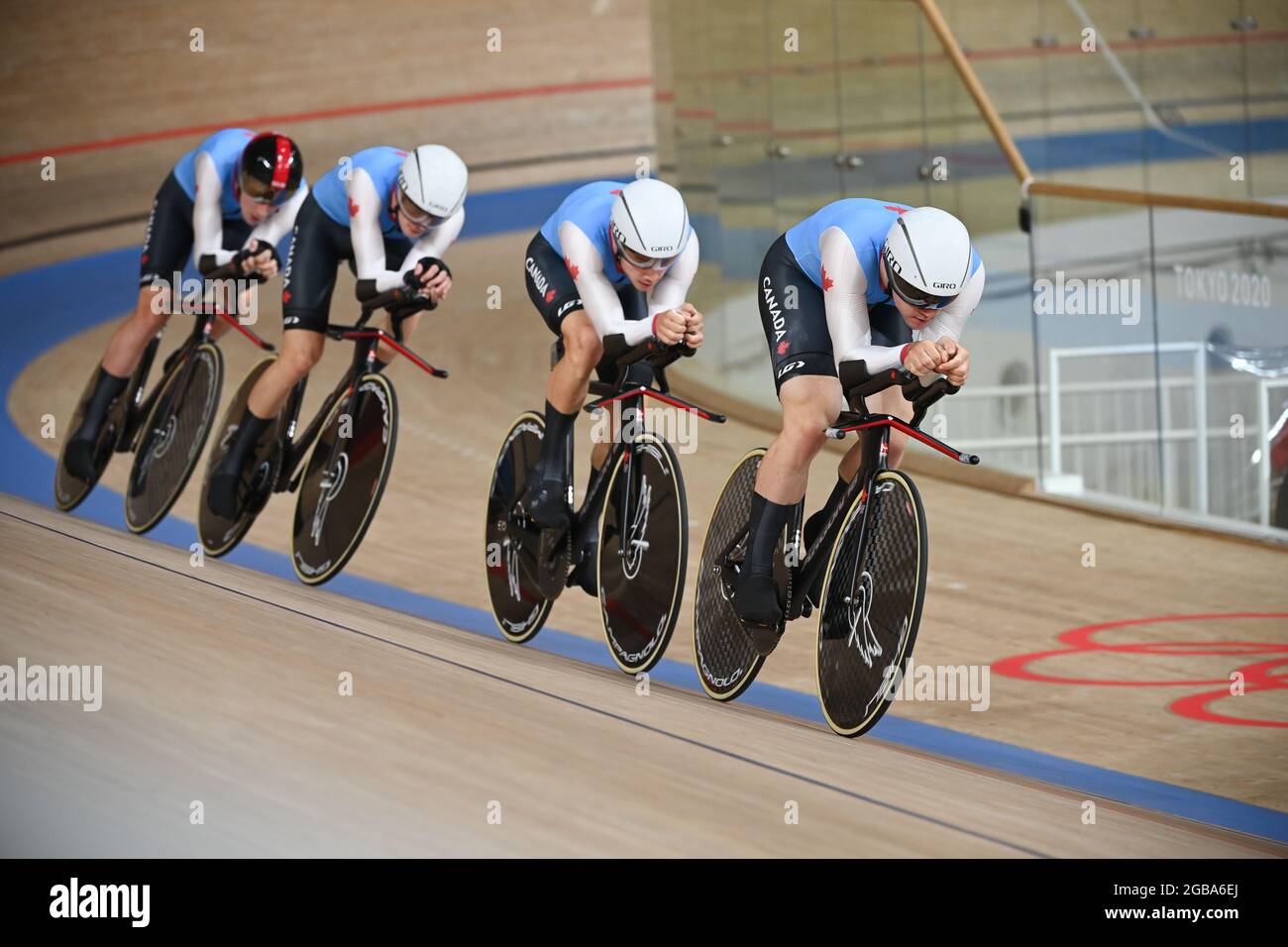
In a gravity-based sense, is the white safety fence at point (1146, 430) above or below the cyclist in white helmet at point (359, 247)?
below

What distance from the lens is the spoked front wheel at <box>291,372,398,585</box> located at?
4.47 metres

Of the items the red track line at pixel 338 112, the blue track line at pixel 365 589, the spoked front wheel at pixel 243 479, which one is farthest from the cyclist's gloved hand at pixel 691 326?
the red track line at pixel 338 112

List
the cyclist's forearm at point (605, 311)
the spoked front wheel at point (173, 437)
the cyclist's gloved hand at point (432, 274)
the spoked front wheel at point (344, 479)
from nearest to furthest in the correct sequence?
the cyclist's forearm at point (605, 311) → the cyclist's gloved hand at point (432, 274) → the spoked front wheel at point (344, 479) → the spoked front wheel at point (173, 437)

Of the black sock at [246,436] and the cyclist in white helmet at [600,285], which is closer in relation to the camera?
the cyclist in white helmet at [600,285]

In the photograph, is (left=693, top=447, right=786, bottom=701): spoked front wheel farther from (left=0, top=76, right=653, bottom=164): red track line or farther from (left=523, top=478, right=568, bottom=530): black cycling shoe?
(left=0, top=76, right=653, bottom=164): red track line

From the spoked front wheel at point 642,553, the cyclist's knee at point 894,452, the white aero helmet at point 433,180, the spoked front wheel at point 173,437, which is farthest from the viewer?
the spoked front wheel at point 173,437

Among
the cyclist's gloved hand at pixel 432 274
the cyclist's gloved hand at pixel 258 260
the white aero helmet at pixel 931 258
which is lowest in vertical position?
the white aero helmet at pixel 931 258

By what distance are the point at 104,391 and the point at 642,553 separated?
2.31 meters

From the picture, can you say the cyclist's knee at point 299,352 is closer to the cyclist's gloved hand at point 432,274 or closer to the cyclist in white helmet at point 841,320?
the cyclist's gloved hand at point 432,274

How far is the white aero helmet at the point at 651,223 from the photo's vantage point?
3500 millimetres

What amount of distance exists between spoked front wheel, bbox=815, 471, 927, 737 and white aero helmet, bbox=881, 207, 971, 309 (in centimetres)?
37

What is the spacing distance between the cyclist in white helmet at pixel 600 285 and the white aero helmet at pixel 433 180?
266 millimetres

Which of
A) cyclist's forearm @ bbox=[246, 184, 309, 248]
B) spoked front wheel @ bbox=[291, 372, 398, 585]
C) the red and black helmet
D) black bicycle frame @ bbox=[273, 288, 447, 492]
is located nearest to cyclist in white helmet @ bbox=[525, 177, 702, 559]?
black bicycle frame @ bbox=[273, 288, 447, 492]
